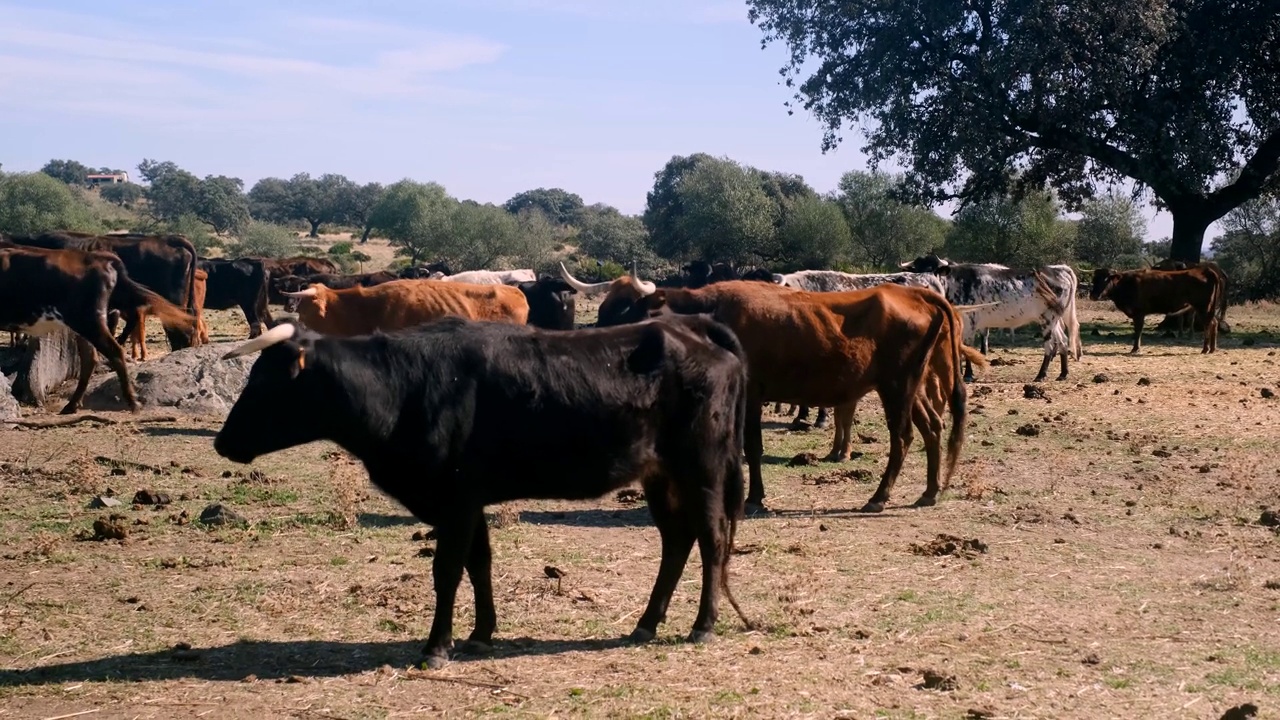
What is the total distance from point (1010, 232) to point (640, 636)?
38.7 m

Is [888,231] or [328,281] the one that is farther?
[888,231]

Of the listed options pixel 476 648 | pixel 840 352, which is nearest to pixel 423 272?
pixel 840 352

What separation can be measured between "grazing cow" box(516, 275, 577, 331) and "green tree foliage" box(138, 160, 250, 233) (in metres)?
51.1

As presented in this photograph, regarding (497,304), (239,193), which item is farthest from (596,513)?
(239,193)

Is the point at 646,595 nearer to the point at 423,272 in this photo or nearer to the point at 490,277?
the point at 490,277

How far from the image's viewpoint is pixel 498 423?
20.6ft

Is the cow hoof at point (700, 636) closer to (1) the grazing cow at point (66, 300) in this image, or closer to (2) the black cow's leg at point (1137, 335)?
(1) the grazing cow at point (66, 300)

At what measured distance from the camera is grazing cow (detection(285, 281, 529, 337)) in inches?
594

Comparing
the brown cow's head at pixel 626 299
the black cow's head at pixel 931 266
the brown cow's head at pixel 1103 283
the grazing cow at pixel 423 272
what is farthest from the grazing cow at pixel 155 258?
the brown cow's head at pixel 1103 283

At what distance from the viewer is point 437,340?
649 cm

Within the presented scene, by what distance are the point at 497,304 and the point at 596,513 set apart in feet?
20.4

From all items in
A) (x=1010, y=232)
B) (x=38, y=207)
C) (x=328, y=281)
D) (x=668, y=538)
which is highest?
(x=1010, y=232)

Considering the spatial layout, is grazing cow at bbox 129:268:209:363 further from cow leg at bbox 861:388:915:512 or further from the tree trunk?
→ cow leg at bbox 861:388:915:512

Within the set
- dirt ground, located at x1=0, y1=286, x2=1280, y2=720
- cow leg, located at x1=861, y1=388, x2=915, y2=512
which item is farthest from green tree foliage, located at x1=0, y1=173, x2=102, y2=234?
cow leg, located at x1=861, y1=388, x2=915, y2=512
